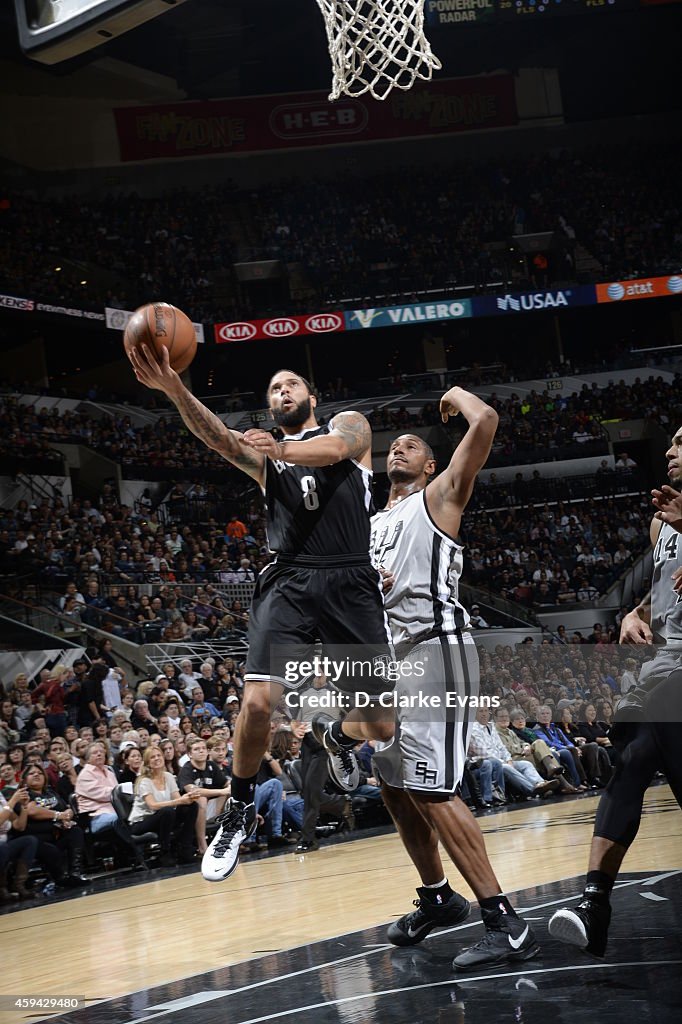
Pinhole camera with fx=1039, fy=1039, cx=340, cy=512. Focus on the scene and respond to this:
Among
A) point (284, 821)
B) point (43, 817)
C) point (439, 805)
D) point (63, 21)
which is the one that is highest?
point (63, 21)

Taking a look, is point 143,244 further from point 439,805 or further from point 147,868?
point 439,805

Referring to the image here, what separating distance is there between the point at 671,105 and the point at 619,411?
11.2 m

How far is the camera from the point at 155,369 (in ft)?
11.9

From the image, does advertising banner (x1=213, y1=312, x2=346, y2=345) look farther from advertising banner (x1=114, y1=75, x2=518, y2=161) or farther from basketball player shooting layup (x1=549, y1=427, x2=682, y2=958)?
basketball player shooting layup (x1=549, y1=427, x2=682, y2=958)

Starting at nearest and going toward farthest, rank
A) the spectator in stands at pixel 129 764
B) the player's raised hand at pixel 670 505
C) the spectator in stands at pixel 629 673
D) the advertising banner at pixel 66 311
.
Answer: the player's raised hand at pixel 670 505 → the spectator in stands at pixel 129 764 → the spectator in stands at pixel 629 673 → the advertising banner at pixel 66 311

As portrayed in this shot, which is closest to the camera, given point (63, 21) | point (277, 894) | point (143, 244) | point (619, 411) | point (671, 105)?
point (63, 21)

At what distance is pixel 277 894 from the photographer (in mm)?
6422

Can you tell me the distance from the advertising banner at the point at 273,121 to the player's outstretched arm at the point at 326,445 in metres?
25.2

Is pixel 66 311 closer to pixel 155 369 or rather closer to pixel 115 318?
pixel 115 318


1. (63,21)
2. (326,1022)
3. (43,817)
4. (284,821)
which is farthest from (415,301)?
(326,1022)

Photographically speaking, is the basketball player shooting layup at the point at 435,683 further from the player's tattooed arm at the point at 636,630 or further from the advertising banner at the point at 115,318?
the advertising banner at the point at 115,318

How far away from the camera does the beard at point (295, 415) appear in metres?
4.21

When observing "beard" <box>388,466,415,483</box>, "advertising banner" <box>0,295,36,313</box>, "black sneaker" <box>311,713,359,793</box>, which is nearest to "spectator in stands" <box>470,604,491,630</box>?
"advertising banner" <box>0,295,36,313</box>

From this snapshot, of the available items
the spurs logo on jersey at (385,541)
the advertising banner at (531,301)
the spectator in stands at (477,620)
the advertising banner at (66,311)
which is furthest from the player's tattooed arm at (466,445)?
the advertising banner at (531,301)
